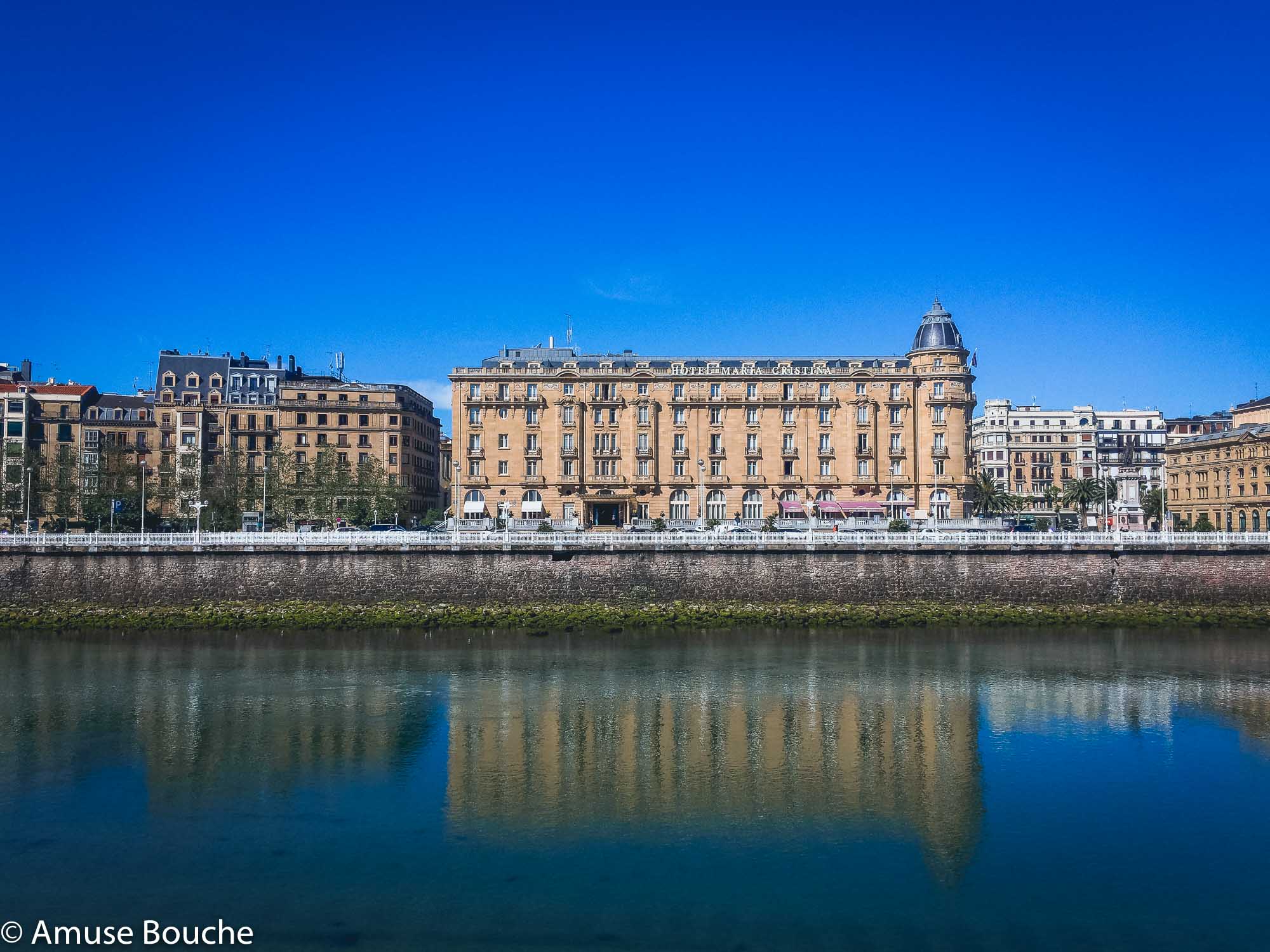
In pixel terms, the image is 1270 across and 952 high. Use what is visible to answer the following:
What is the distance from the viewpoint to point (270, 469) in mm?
100625

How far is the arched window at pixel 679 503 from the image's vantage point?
92.6 meters

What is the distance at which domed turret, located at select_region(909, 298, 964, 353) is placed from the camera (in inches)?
3637

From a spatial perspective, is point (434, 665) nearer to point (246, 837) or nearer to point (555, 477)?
point (246, 837)

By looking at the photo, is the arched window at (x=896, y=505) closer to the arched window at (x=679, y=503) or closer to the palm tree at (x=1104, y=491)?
the arched window at (x=679, y=503)

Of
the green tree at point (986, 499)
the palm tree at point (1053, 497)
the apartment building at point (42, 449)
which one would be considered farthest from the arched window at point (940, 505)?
the apartment building at point (42, 449)

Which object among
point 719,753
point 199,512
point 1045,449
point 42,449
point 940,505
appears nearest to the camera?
point 719,753

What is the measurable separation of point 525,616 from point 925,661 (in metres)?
23.5

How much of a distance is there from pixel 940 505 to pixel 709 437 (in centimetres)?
2183

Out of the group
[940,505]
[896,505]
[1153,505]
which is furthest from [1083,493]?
[896,505]

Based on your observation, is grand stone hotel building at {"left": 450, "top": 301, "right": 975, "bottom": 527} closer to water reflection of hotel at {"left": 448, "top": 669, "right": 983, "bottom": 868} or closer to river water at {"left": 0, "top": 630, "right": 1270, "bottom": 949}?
river water at {"left": 0, "top": 630, "right": 1270, "bottom": 949}

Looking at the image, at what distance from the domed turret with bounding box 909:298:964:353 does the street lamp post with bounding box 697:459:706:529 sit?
75.6ft

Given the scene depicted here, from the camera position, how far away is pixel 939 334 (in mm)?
92875

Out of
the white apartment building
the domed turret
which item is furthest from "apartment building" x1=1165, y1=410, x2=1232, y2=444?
the domed turret

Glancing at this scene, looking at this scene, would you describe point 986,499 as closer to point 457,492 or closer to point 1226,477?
point 1226,477
